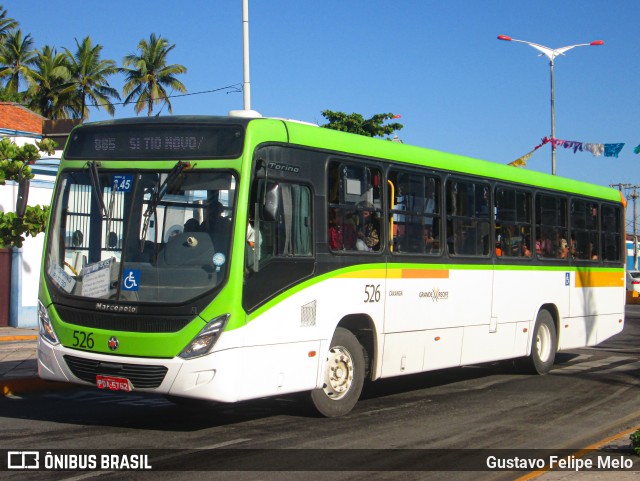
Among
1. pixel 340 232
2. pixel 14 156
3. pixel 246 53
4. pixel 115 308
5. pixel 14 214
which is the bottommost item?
pixel 115 308

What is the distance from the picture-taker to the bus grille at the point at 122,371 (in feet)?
29.2

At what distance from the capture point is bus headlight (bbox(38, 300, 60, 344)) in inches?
378

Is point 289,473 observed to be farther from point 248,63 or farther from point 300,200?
point 248,63

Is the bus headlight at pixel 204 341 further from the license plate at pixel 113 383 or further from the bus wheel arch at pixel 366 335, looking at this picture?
the bus wheel arch at pixel 366 335

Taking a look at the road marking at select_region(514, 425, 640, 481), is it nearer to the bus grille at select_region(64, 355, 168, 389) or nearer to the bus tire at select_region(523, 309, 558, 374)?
the bus grille at select_region(64, 355, 168, 389)

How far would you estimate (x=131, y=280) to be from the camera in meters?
9.16

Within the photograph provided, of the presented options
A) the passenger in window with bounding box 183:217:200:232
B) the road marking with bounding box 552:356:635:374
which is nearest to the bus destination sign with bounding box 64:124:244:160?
the passenger in window with bounding box 183:217:200:232

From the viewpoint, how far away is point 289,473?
7.71m

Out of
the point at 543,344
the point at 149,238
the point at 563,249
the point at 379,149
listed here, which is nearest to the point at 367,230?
the point at 379,149

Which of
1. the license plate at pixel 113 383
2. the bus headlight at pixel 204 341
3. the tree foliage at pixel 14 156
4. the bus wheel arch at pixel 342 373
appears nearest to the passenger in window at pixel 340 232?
the bus wheel arch at pixel 342 373

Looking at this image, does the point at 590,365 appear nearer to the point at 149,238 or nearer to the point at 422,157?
the point at 422,157

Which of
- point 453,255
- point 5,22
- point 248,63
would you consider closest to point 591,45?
point 248,63

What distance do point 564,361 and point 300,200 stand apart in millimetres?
9826

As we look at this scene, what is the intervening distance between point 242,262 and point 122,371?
5.27 feet
